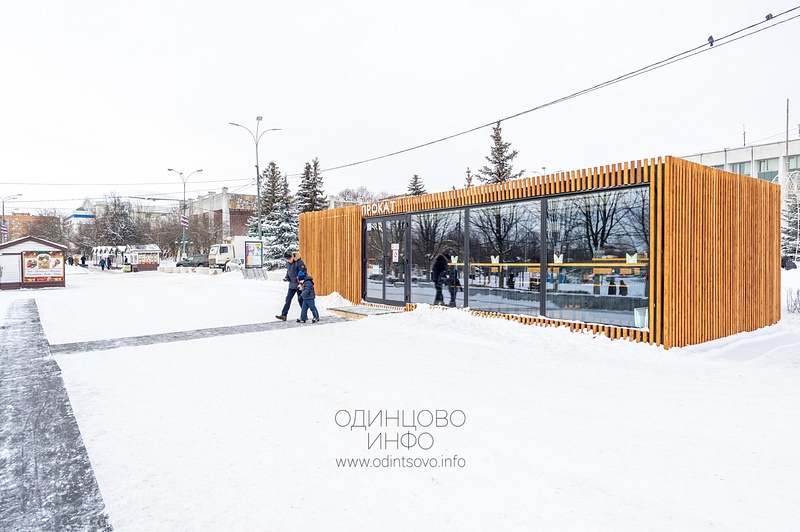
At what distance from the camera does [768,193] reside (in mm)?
9867

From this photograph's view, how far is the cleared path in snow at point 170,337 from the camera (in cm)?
824

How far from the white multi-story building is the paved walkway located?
65796mm

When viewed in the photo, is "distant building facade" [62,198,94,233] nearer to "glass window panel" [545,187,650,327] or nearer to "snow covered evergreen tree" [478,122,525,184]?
"snow covered evergreen tree" [478,122,525,184]

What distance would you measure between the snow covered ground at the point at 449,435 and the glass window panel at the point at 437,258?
3340mm

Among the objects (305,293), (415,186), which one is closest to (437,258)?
(305,293)

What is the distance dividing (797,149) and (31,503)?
76894 mm

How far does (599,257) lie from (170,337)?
8.30 meters

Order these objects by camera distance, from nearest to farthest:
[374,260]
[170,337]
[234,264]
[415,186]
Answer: [170,337] < [374,260] < [234,264] < [415,186]

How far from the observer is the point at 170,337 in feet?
30.1

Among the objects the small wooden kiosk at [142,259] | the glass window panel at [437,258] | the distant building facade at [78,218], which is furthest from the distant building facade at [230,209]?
the glass window panel at [437,258]

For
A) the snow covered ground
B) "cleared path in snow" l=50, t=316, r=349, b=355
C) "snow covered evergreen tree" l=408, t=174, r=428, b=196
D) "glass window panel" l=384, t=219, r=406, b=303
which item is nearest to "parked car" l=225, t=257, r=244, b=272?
"snow covered evergreen tree" l=408, t=174, r=428, b=196

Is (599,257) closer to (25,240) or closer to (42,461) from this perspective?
(42,461)

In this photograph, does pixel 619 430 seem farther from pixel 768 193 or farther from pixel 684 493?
pixel 768 193

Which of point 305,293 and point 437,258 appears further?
point 437,258
